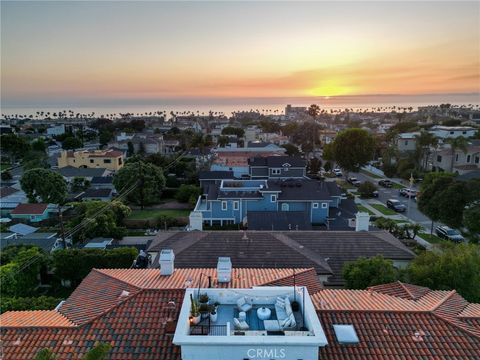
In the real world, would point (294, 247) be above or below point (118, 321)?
below

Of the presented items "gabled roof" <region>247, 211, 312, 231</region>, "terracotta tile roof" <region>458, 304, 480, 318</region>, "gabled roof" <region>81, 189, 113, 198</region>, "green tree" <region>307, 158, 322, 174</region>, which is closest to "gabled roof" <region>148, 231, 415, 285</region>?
"gabled roof" <region>247, 211, 312, 231</region>

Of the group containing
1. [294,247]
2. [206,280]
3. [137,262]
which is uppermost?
[206,280]

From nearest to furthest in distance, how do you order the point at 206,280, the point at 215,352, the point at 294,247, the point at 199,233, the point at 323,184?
the point at 215,352 → the point at 206,280 → the point at 294,247 → the point at 199,233 → the point at 323,184

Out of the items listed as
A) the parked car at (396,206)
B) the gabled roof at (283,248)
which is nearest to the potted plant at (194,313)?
the gabled roof at (283,248)

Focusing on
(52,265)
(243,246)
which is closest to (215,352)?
(243,246)

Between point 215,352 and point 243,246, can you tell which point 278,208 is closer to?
point 243,246

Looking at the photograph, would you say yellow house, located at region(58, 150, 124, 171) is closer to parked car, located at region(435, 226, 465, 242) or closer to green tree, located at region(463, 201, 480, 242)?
parked car, located at region(435, 226, 465, 242)

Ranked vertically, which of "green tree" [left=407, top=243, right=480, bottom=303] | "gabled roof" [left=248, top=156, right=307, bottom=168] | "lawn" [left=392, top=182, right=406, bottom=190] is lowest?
"lawn" [left=392, top=182, right=406, bottom=190]

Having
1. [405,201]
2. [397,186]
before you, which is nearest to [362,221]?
[405,201]
